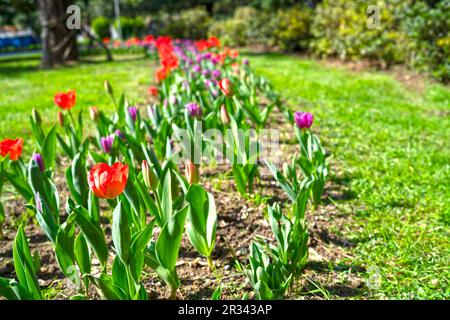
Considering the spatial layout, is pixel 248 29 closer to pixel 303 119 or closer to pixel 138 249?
pixel 303 119

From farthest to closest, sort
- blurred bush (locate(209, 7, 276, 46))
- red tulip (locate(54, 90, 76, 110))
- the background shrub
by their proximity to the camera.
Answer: blurred bush (locate(209, 7, 276, 46)) < the background shrub < red tulip (locate(54, 90, 76, 110))

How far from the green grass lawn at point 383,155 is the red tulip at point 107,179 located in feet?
3.48

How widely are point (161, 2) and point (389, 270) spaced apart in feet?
84.0

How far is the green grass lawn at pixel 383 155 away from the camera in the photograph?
1993 millimetres

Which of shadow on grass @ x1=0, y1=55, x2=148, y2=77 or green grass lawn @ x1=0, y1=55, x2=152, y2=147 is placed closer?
green grass lawn @ x1=0, y1=55, x2=152, y2=147

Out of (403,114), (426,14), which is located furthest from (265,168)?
(426,14)

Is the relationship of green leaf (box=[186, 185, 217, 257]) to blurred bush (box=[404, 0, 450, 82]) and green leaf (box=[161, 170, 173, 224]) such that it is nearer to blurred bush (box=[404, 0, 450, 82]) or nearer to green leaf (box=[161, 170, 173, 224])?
green leaf (box=[161, 170, 173, 224])

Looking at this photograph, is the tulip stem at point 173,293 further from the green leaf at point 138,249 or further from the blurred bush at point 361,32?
the blurred bush at point 361,32

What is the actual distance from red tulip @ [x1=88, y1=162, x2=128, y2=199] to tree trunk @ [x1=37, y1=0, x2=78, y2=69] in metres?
11.4

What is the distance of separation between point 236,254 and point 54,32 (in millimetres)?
11648

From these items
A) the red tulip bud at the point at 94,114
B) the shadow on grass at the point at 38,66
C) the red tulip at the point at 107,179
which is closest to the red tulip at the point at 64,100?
the red tulip bud at the point at 94,114

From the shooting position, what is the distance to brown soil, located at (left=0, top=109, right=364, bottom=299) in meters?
1.81

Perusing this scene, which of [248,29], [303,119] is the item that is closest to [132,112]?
[303,119]

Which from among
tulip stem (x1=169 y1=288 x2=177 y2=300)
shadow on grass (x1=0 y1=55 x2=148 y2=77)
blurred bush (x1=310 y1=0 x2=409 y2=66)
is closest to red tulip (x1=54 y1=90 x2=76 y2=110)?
tulip stem (x1=169 y1=288 x2=177 y2=300)
